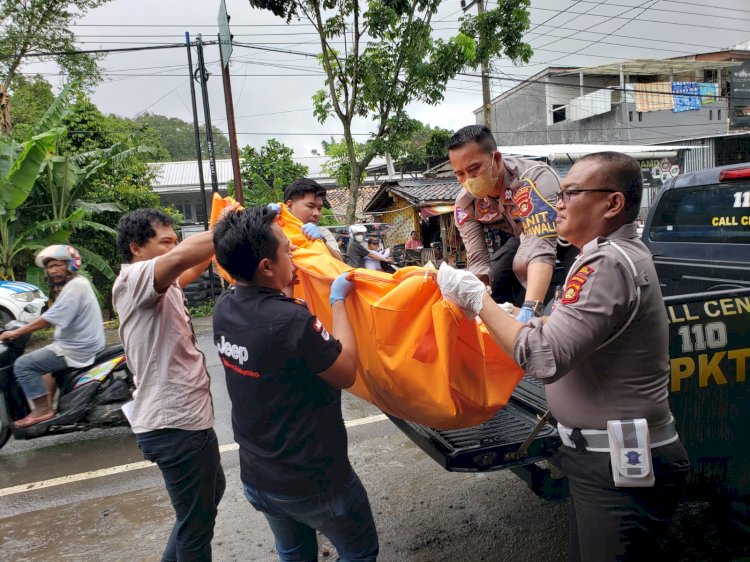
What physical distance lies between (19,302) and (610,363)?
9.41 metres

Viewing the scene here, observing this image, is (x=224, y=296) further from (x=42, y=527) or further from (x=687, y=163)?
(x=687, y=163)

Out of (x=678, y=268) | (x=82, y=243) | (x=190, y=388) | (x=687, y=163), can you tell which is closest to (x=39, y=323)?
(x=190, y=388)

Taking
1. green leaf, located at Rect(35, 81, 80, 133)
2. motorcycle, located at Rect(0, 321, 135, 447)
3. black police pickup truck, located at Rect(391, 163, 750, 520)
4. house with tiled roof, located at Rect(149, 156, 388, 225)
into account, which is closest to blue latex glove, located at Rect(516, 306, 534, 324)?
black police pickup truck, located at Rect(391, 163, 750, 520)

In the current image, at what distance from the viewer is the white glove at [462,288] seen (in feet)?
5.48

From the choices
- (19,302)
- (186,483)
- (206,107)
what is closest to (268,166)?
(206,107)

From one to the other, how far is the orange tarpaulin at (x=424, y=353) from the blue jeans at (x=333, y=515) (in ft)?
1.27

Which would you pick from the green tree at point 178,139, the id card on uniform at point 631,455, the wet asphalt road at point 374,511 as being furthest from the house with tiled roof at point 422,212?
the green tree at point 178,139

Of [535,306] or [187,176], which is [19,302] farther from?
[187,176]

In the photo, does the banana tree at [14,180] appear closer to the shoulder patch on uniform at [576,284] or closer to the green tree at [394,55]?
the green tree at [394,55]

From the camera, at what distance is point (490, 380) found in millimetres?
2059

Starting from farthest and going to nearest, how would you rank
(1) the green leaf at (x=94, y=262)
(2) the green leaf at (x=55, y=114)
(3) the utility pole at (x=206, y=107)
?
(3) the utility pole at (x=206, y=107) < (1) the green leaf at (x=94, y=262) < (2) the green leaf at (x=55, y=114)

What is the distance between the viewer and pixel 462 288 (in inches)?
66.7

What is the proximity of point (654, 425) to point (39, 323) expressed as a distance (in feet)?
15.5

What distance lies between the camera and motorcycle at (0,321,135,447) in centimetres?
444
